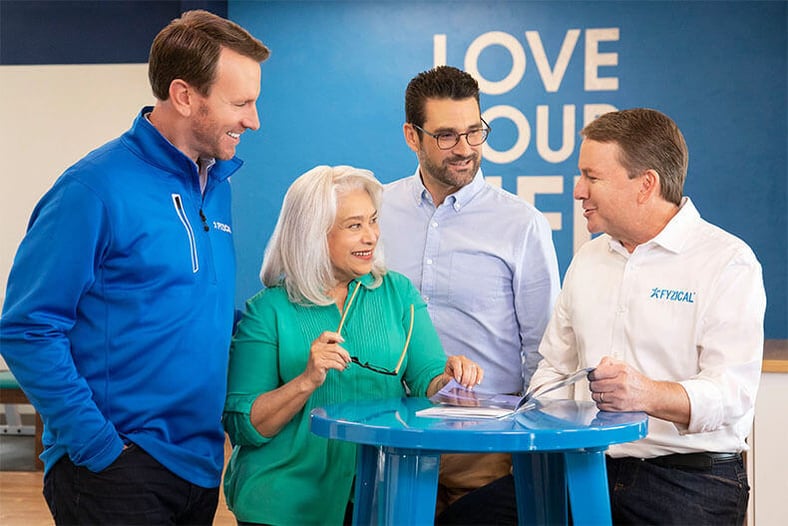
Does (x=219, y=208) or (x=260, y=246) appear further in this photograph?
(x=260, y=246)

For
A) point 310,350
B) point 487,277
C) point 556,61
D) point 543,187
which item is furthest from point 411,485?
point 556,61

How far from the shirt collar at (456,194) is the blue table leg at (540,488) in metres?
0.99

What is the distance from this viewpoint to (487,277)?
3.10 m

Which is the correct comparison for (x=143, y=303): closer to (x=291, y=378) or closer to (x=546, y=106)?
(x=291, y=378)

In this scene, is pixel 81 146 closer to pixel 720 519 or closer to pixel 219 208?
pixel 219 208

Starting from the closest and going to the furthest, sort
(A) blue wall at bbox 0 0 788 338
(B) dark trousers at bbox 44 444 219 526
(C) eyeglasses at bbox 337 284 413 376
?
1. (B) dark trousers at bbox 44 444 219 526
2. (C) eyeglasses at bbox 337 284 413 376
3. (A) blue wall at bbox 0 0 788 338

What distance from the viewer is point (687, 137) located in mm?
6230

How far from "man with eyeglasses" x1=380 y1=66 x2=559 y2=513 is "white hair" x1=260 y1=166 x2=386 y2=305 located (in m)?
0.59

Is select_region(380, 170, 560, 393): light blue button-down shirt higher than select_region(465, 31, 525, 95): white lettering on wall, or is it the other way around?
select_region(465, 31, 525, 95): white lettering on wall

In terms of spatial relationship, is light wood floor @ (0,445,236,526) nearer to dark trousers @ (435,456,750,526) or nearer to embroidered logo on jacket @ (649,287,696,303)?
dark trousers @ (435,456,750,526)

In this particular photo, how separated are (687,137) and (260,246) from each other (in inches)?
109

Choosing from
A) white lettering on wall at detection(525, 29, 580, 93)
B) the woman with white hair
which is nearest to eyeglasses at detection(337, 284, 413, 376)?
the woman with white hair

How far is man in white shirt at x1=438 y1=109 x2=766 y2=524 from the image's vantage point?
7.73ft

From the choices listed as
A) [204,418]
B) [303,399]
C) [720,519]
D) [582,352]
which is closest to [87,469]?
[204,418]
